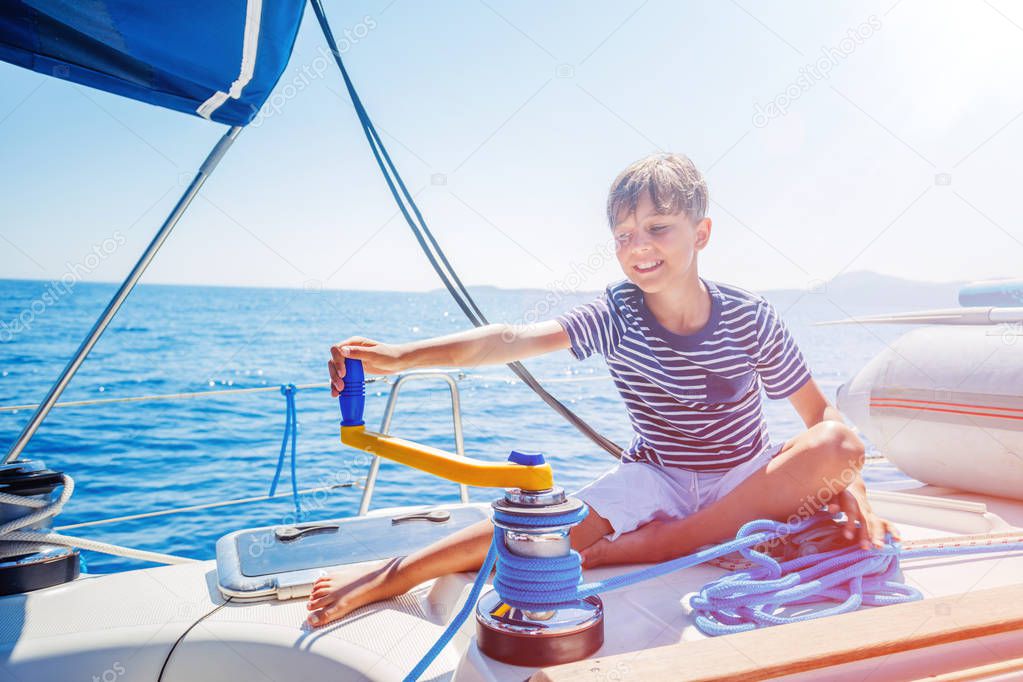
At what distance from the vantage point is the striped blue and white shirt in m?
1.33

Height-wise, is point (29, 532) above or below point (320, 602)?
above

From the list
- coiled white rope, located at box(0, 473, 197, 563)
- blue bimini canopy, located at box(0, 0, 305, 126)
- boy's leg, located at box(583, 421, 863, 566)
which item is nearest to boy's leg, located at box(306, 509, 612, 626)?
boy's leg, located at box(583, 421, 863, 566)

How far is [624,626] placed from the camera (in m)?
0.86

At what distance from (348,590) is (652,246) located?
78 cm

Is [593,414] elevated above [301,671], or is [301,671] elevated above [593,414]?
[593,414]

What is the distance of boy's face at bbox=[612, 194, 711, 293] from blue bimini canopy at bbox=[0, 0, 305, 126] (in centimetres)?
70

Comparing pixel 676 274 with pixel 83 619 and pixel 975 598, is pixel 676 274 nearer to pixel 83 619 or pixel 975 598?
pixel 975 598

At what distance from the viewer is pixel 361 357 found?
997 millimetres

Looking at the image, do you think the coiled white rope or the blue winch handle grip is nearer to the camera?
the blue winch handle grip

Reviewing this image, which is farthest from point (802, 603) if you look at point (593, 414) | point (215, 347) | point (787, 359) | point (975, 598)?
point (215, 347)

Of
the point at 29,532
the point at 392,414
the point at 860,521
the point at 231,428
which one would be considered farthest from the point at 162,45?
the point at 231,428

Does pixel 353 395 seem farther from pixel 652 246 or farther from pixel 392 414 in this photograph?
pixel 392 414

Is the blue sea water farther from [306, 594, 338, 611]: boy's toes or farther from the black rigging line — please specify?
[306, 594, 338, 611]: boy's toes

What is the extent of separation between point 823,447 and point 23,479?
1271 mm
